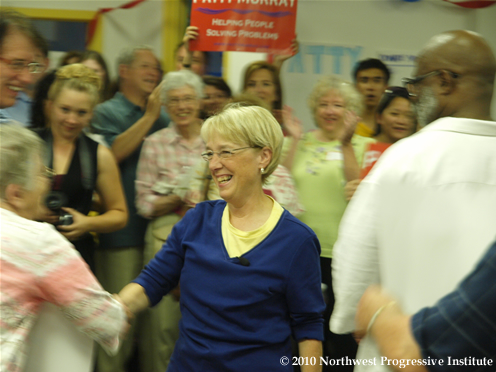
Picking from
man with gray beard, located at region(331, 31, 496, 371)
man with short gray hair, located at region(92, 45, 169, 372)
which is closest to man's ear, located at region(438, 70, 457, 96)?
man with gray beard, located at region(331, 31, 496, 371)

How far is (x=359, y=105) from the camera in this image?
353cm

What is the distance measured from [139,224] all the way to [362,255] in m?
1.95

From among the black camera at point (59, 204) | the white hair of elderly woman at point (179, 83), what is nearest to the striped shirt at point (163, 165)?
the white hair of elderly woman at point (179, 83)

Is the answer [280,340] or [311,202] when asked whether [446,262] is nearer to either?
[280,340]

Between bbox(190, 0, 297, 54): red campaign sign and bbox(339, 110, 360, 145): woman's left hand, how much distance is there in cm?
86

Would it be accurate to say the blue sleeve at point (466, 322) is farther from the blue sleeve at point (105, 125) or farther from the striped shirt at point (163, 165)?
the blue sleeve at point (105, 125)

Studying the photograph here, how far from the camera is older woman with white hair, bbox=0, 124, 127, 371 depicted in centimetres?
150

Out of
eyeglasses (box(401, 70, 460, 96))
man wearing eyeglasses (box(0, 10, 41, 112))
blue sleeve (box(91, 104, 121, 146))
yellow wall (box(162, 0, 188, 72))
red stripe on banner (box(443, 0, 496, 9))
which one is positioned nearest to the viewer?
eyeglasses (box(401, 70, 460, 96))

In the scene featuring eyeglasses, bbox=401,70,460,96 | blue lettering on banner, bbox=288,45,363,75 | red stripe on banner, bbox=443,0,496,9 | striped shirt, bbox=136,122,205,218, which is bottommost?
striped shirt, bbox=136,122,205,218

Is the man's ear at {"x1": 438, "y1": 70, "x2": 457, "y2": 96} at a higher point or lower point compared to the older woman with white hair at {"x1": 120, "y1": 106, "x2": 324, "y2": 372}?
higher

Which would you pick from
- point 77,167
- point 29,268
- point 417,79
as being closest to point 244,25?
point 77,167

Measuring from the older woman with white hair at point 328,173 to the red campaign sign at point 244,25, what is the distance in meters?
0.73

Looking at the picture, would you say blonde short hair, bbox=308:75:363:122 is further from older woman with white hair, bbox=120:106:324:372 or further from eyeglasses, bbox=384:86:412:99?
older woman with white hair, bbox=120:106:324:372

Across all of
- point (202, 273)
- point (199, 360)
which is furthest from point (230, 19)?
point (199, 360)
